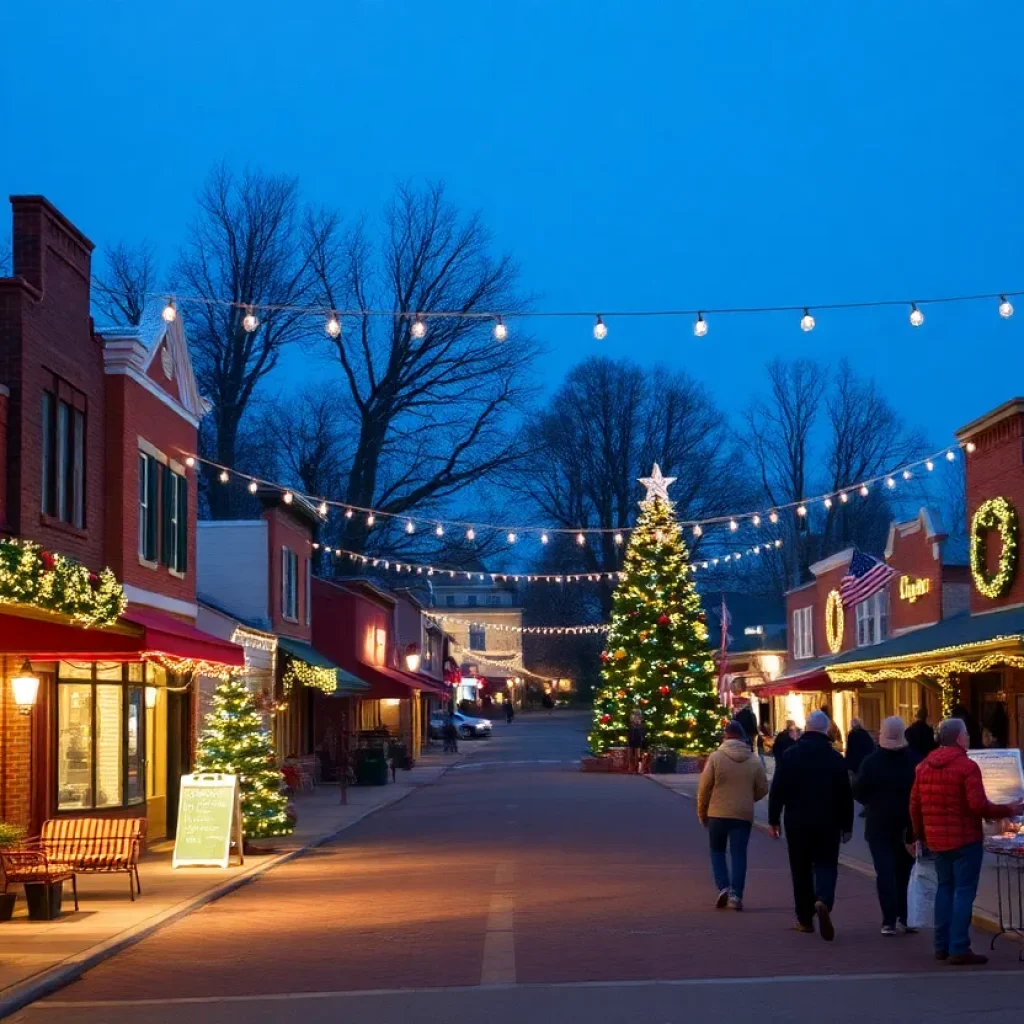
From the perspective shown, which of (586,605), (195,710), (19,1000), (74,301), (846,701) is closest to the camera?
(19,1000)

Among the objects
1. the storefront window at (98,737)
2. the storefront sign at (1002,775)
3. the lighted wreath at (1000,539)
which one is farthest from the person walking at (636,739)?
the storefront sign at (1002,775)

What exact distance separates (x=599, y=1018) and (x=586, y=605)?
81.3 meters

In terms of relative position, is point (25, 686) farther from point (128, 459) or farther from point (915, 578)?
point (915, 578)

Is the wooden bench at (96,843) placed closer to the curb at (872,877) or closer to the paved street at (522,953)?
the paved street at (522,953)

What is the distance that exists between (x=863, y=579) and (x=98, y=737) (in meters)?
19.3

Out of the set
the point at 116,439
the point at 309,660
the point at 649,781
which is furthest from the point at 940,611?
the point at 116,439

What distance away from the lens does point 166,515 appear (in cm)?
2623

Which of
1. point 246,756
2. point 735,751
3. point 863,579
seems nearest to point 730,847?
point 735,751

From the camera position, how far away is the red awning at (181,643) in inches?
746

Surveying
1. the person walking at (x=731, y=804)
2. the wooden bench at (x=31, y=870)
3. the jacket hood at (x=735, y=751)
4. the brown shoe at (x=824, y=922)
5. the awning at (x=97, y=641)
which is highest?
the awning at (x=97, y=641)

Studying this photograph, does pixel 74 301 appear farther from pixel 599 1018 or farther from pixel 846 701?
pixel 846 701

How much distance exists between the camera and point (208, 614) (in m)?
32.4

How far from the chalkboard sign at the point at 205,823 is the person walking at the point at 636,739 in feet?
92.6

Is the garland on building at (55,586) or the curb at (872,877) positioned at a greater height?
the garland on building at (55,586)
